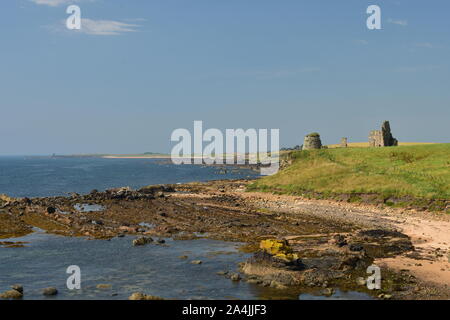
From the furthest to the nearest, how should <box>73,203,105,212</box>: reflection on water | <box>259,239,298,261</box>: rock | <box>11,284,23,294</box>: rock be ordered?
<box>73,203,105,212</box>: reflection on water, <box>259,239,298,261</box>: rock, <box>11,284,23,294</box>: rock

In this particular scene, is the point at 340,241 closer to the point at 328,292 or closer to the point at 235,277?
the point at 328,292

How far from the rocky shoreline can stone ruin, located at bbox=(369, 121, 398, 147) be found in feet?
115

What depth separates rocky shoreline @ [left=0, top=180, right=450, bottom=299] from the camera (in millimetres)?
25609

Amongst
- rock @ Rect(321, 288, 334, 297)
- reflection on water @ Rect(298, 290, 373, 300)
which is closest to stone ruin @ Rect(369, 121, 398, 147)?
reflection on water @ Rect(298, 290, 373, 300)

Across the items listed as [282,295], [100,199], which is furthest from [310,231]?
[100,199]

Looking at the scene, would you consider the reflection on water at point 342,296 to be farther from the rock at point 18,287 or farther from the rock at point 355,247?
the rock at point 18,287

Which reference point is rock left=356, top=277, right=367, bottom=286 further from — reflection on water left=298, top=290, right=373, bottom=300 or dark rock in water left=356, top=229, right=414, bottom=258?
dark rock in water left=356, top=229, right=414, bottom=258

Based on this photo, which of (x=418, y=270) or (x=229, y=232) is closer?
(x=418, y=270)

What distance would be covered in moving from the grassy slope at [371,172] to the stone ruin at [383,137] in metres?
13.1

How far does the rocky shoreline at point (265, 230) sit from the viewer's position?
25609mm

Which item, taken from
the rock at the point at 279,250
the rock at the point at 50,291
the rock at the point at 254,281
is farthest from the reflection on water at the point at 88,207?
the rock at the point at 254,281
